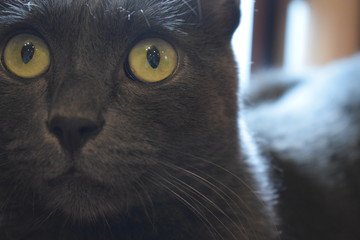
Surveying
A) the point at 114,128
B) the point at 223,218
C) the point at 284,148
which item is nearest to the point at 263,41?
the point at 284,148

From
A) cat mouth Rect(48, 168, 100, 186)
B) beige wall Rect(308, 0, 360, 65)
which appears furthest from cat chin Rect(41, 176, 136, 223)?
beige wall Rect(308, 0, 360, 65)

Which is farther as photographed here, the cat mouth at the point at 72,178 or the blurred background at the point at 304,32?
the blurred background at the point at 304,32

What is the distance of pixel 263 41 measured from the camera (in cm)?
254

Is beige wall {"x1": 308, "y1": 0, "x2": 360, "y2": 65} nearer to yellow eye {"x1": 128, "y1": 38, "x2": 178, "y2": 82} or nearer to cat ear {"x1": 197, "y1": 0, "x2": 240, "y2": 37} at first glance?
Result: cat ear {"x1": 197, "y1": 0, "x2": 240, "y2": 37}

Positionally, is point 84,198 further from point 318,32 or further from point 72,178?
point 318,32

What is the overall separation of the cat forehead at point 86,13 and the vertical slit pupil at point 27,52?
5 cm

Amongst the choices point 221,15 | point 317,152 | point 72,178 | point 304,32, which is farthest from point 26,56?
point 304,32

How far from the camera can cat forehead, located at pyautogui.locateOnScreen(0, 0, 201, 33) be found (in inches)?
36.0

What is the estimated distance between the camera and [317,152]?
58.6 inches

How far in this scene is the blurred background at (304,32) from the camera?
8.29 ft

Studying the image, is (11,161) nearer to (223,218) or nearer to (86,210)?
(86,210)

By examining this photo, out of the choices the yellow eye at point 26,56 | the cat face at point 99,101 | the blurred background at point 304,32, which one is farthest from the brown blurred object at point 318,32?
the yellow eye at point 26,56

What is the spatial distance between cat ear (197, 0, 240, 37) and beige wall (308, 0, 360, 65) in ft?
5.64

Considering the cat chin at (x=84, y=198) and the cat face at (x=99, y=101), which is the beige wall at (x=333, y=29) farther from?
the cat chin at (x=84, y=198)
